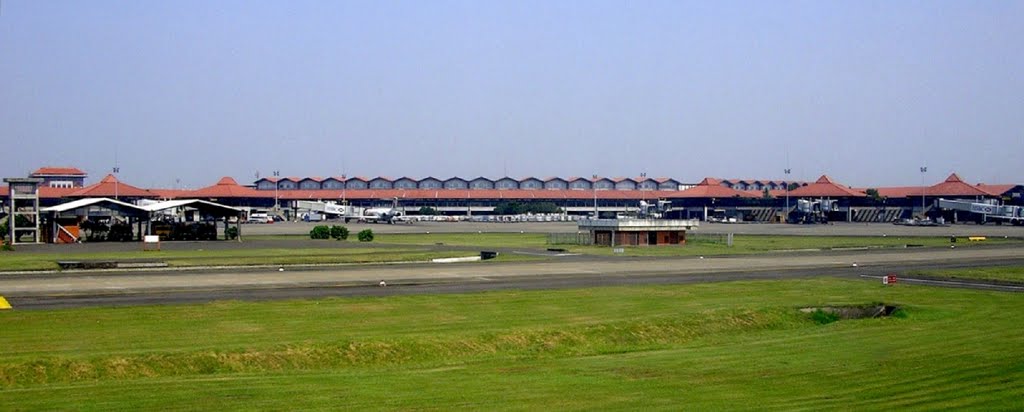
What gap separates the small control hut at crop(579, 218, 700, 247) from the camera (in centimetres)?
9994

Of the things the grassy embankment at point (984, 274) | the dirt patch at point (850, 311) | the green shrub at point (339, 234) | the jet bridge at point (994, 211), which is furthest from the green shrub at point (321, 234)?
the jet bridge at point (994, 211)

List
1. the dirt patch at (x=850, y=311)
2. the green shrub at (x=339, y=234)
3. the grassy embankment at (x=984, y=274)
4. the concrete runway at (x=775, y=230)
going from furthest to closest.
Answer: the concrete runway at (x=775, y=230) → the green shrub at (x=339, y=234) → the grassy embankment at (x=984, y=274) → the dirt patch at (x=850, y=311)

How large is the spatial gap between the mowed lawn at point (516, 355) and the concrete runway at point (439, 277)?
551cm

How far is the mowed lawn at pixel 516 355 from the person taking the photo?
68.9 feet

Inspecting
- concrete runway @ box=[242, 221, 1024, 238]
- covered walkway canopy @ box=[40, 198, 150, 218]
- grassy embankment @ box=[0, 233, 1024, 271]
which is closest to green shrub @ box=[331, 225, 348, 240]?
grassy embankment @ box=[0, 233, 1024, 271]

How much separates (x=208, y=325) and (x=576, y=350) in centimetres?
1233

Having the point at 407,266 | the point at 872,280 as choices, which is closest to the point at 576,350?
the point at 872,280

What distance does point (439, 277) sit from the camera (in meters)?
55.4

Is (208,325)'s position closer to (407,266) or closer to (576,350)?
(576,350)

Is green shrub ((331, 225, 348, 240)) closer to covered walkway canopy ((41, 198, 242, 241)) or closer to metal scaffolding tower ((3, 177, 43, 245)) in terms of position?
covered walkway canopy ((41, 198, 242, 241))

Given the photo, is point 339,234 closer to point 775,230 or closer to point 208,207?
point 208,207

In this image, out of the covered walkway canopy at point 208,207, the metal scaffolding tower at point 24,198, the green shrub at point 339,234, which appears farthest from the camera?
the green shrub at point 339,234

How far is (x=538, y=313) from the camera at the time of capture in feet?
123

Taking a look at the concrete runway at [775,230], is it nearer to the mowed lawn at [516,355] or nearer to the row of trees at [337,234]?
the row of trees at [337,234]
